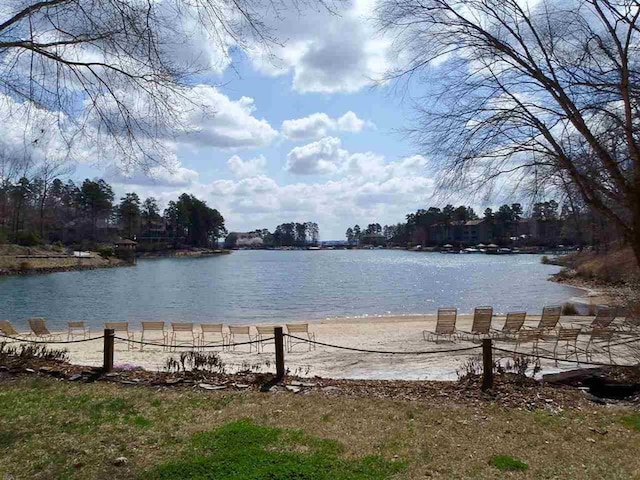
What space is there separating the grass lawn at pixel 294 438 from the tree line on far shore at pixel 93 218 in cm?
5356

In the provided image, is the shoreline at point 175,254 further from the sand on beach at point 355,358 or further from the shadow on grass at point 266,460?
the shadow on grass at point 266,460

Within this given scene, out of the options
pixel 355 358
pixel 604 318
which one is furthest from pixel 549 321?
pixel 355 358

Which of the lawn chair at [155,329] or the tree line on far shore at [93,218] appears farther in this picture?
the tree line on far shore at [93,218]

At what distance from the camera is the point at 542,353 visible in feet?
44.8

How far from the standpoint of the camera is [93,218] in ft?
392

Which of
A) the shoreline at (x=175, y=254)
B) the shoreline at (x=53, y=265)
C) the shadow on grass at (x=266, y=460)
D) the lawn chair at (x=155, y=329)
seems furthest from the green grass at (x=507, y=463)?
the shoreline at (x=175, y=254)

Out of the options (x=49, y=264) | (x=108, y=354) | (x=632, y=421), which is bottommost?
(x=49, y=264)

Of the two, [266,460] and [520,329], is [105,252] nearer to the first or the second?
[520,329]

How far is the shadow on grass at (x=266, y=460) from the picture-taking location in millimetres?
4418

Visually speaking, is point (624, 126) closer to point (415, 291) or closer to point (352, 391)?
point (352, 391)

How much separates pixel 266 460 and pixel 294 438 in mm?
765

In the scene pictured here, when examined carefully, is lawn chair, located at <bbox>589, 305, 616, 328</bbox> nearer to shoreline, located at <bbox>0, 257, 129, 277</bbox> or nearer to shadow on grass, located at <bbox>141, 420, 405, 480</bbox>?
shadow on grass, located at <bbox>141, 420, 405, 480</bbox>

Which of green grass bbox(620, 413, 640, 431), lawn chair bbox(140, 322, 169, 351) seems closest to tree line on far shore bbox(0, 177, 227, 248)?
lawn chair bbox(140, 322, 169, 351)

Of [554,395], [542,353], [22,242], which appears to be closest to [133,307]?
[542,353]
